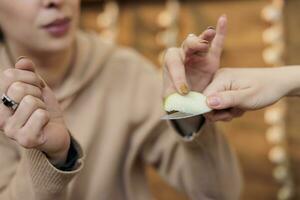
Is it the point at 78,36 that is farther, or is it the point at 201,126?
the point at 78,36

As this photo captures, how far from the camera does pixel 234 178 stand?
3.46ft

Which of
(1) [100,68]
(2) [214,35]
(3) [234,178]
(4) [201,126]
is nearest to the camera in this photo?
(2) [214,35]

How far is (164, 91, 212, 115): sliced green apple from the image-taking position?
0.77m

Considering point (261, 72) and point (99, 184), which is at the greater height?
point (261, 72)

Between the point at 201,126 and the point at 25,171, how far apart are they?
35 cm

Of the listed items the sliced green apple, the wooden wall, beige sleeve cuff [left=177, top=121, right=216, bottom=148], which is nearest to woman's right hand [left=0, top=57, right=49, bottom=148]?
the sliced green apple

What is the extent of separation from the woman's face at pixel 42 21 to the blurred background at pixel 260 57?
541 mm

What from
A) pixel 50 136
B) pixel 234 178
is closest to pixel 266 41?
pixel 234 178

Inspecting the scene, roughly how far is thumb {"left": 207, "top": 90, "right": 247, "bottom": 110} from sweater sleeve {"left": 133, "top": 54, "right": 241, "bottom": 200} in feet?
0.58

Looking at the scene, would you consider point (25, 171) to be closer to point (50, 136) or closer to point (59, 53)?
point (50, 136)

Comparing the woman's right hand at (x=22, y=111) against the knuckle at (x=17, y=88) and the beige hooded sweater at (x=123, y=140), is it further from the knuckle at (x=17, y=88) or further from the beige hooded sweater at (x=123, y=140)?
the beige hooded sweater at (x=123, y=140)

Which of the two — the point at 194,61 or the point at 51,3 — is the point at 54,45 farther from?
the point at 194,61

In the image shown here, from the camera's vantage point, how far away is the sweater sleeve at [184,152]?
1.00 metres

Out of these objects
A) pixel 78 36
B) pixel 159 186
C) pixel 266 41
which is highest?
pixel 78 36
